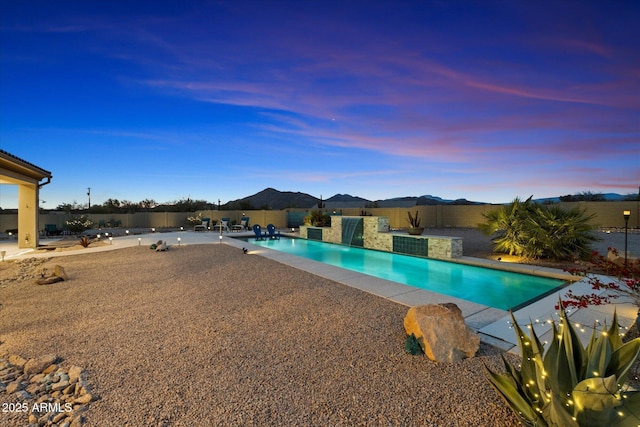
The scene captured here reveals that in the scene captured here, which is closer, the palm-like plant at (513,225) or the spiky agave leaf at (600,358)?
the spiky agave leaf at (600,358)

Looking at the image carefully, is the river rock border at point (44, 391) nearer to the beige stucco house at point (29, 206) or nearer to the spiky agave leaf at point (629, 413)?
the spiky agave leaf at point (629, 413)

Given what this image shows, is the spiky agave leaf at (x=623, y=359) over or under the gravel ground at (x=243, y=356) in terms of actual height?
over

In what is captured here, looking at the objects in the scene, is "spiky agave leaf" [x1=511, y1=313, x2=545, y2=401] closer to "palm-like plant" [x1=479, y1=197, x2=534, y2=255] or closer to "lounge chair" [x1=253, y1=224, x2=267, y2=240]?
"palm-like plant" [x1=479, y1=197, x2=534, y2=255]

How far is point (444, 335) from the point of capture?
2.88m

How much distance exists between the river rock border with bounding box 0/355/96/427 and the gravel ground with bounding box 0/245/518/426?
8 cm

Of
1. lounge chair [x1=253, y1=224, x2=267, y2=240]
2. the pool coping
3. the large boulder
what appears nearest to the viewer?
the large boulder

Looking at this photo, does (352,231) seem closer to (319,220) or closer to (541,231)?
(319,220)

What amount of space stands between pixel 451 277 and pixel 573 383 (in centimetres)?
624

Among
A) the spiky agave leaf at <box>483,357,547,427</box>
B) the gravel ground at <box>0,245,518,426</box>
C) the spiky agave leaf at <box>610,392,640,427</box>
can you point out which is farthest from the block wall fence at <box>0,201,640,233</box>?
the spiky agave leaf at <box>610,392,640,427</box>

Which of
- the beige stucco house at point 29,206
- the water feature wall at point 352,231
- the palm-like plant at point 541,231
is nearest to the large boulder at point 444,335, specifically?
the palm-like plant at point 541,231

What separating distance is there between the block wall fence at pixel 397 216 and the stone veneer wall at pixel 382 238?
4231mm

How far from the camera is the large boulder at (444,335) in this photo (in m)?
2.81

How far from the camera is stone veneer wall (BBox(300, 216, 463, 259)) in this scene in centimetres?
896

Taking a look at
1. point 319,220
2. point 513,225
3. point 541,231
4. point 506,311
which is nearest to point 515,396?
point 506,311
